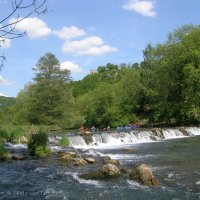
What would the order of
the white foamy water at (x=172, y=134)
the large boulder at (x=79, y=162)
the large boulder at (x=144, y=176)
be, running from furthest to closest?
the white foamy water at (x=172, y=134) < the large boulder at (x=79, y=162) < the large boulder at (x=144, y=176)

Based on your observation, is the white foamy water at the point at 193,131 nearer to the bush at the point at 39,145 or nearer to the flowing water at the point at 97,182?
the flowing water at the point at 97,182

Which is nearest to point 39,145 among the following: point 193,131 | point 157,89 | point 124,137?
point 124,137

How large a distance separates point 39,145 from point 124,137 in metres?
13.8

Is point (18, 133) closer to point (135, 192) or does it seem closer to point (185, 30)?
point (135, 192)

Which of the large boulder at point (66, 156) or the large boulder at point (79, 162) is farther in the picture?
the large boulder at point (66, 156)

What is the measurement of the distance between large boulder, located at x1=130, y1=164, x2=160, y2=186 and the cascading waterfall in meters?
17.0

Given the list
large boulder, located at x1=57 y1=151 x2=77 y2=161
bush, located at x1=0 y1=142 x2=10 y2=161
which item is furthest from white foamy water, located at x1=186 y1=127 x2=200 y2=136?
bush, located at x1=0 y1=142 x2=10 y2=161

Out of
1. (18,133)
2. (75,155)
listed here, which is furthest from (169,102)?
(75,155)

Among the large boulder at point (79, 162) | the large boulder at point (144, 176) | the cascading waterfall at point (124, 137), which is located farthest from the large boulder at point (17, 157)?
the cascading waterfall at point (124, 137)

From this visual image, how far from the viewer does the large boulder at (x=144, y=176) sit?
571 inches

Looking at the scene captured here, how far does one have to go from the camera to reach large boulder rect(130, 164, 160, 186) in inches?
571

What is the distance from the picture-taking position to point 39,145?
76.5 ft

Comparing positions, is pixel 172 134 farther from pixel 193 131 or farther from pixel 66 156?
pixel 66 156

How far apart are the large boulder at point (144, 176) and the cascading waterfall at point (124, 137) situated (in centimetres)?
1696
